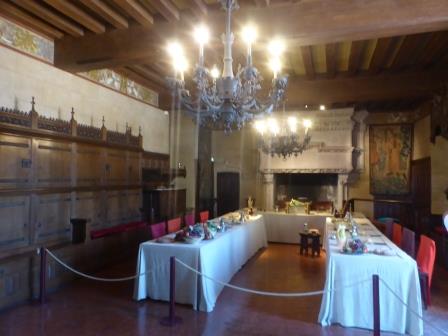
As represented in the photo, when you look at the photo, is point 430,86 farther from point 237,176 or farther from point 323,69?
point 237,176

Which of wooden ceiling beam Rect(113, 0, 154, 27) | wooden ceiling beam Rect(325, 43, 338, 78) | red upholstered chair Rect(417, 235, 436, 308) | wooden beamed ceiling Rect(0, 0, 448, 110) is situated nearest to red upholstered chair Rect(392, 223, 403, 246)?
red upholstered chair Rect(417, 235, 436, 308)

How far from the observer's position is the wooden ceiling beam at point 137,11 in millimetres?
4293

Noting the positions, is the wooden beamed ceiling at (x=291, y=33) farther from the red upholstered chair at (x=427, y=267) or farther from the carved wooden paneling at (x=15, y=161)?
the red upholstered chair at (x=427, y=267)

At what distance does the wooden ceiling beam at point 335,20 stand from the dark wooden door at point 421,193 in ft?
19.4

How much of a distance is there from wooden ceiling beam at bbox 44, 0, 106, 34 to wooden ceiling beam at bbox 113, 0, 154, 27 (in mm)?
622

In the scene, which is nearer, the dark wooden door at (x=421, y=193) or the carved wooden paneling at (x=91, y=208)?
the carved wooden paneling at (x=91, y=208)

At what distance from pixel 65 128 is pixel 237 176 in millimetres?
6221

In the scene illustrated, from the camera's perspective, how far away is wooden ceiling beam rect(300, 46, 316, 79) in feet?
20.1

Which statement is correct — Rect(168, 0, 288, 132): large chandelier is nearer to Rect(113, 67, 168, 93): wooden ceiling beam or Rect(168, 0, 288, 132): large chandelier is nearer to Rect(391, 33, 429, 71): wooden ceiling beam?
Rect(391, 33, 429, 71): wooden ceiling beam

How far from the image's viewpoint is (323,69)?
7293mm

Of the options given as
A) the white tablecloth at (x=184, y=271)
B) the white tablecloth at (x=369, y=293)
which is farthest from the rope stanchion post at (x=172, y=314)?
the white tablecloth at (x=369, y=293)

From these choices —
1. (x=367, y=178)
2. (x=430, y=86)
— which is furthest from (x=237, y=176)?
(x=430, y=86)

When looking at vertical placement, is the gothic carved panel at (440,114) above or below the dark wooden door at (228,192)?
above

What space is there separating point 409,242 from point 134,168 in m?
5.68
